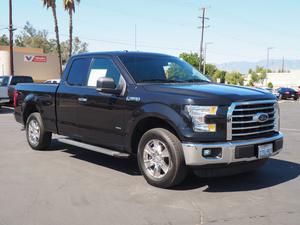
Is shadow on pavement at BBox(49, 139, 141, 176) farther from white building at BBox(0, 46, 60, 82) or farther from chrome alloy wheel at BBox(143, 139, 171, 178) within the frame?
white building at BBox(0, 46, 60, 82)

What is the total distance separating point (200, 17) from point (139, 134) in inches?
2027

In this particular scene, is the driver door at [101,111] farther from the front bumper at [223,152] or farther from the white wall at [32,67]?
the white wall at [32,67]

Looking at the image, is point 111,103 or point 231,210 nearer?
point 231,210

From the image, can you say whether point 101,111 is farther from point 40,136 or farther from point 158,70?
point 40,136

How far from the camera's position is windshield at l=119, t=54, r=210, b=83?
6711 millimetres

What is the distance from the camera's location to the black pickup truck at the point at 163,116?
18.2ft

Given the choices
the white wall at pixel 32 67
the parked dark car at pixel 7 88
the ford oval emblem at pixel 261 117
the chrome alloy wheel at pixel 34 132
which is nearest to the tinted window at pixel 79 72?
the chrome alloy wheel at pixel 34 132

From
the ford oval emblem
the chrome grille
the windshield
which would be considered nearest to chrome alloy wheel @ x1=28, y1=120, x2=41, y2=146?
the windshield

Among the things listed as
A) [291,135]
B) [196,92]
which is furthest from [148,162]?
[291,135]

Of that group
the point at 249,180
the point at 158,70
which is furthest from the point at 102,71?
the point at 249,180

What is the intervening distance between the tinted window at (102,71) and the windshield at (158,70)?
214 millimetres

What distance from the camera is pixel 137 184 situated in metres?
6.24

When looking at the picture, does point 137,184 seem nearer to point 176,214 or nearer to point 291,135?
point 176,214

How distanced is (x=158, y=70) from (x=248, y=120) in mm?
1861
